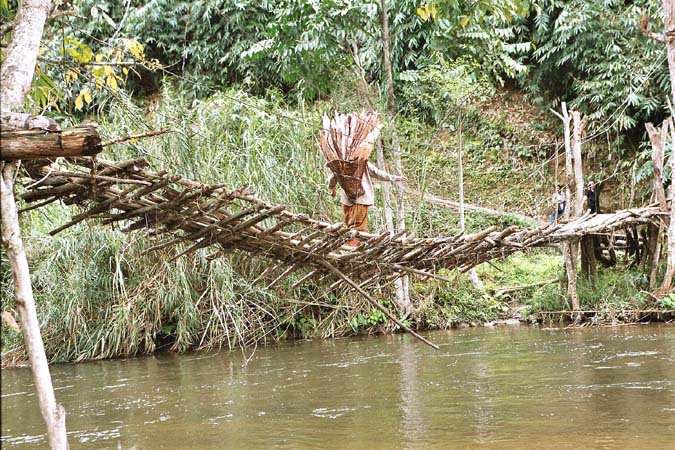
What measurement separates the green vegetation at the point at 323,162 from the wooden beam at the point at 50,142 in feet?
4.83

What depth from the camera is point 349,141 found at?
4.31m

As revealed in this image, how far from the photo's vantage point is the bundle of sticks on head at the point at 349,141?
4.31m

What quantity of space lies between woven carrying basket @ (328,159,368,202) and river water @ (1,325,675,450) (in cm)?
124

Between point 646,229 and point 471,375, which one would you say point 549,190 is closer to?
point 646,229

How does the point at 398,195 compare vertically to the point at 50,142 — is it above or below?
above

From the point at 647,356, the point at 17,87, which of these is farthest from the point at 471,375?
the point at 17,87

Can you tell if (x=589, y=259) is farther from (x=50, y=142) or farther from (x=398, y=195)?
(x=50, y=142)

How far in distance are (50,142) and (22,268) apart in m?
0.35

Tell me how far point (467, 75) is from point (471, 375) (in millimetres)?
4454

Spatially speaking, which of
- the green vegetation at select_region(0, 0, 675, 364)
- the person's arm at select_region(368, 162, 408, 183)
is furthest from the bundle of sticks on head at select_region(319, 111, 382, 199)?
the green vegetation at select_region(0, 0, 675, 364)

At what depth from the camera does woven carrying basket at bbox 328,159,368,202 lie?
437 centimetres

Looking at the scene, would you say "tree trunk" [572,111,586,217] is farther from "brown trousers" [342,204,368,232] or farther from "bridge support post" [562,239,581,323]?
"brown trousers" [342,204,368,232]

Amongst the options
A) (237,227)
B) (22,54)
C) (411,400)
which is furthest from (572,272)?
(22,54)

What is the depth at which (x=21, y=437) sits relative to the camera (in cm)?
390
